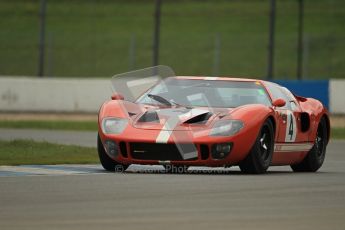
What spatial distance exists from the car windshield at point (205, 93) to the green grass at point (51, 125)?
11337mm

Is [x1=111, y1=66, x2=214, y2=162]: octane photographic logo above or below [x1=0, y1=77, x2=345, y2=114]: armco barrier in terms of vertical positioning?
above

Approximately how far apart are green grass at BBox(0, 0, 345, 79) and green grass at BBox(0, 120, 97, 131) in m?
10.9

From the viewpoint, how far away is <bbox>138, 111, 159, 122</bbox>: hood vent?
12461 mm

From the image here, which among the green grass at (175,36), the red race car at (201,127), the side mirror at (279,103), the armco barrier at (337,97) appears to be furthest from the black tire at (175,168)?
the green grass at (175,36)

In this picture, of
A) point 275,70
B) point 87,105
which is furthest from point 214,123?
point 275,70

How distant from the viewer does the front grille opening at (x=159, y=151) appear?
12.2m

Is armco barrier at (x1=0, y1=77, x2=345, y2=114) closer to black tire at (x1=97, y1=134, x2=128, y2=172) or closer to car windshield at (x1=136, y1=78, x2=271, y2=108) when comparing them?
car windshield at (x1=136, y1=78, x2=271, y2=108)

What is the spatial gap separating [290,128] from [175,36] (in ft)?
115

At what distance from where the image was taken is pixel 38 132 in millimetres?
22484

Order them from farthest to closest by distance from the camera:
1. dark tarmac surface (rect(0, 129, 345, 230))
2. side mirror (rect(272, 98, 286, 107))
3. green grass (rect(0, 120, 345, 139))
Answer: green grass (rect(0, 120, 345, 139)), side mirror (rect(272, 98, 286, 107)), dark tarmac surface (rect(0, 129, 345, 230))

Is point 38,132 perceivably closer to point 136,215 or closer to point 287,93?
point 287,93

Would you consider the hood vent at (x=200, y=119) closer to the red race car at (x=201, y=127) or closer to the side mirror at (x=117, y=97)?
the red race car at (x=201, y=127)

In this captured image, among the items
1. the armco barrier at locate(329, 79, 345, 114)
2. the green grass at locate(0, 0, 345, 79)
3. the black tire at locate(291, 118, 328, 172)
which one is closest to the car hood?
the black tire at locate(291, 118, 328, 172)

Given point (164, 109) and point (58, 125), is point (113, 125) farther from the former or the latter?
point (58, 125)
